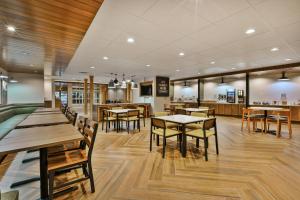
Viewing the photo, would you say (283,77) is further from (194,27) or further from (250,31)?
(194,27)

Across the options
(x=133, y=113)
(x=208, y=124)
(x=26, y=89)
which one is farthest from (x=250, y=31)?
(x=26, y=89)

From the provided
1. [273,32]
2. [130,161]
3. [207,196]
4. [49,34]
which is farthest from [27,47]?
[273,32]

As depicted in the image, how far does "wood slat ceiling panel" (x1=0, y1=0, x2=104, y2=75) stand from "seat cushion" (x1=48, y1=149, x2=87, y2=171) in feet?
6.26

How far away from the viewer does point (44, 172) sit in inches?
65.8

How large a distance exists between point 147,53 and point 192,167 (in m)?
3.27

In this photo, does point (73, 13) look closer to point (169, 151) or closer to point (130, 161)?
point (130, 161)

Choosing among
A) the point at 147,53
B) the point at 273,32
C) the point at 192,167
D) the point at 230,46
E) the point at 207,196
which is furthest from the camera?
the point at 147,53

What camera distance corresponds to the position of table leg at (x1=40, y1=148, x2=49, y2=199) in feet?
5.43

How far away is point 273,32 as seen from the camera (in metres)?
3.03

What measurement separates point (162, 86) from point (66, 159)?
7.82 meters

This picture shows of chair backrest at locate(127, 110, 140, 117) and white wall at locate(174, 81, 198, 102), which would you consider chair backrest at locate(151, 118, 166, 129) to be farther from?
white wall at locate(174, 81, 198, 102)

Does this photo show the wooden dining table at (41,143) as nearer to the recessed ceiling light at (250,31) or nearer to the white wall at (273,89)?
the recessed ceiling light at (250,31)

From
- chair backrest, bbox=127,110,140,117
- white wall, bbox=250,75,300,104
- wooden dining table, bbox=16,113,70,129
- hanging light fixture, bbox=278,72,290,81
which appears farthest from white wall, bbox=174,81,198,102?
wooden dining table, bbox=16,113,70,129

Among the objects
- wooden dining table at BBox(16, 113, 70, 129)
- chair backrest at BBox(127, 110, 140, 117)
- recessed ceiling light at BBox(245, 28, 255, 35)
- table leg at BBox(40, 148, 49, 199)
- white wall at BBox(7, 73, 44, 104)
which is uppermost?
recessed ceiling light at BBox(245, 28, 255, 35)
